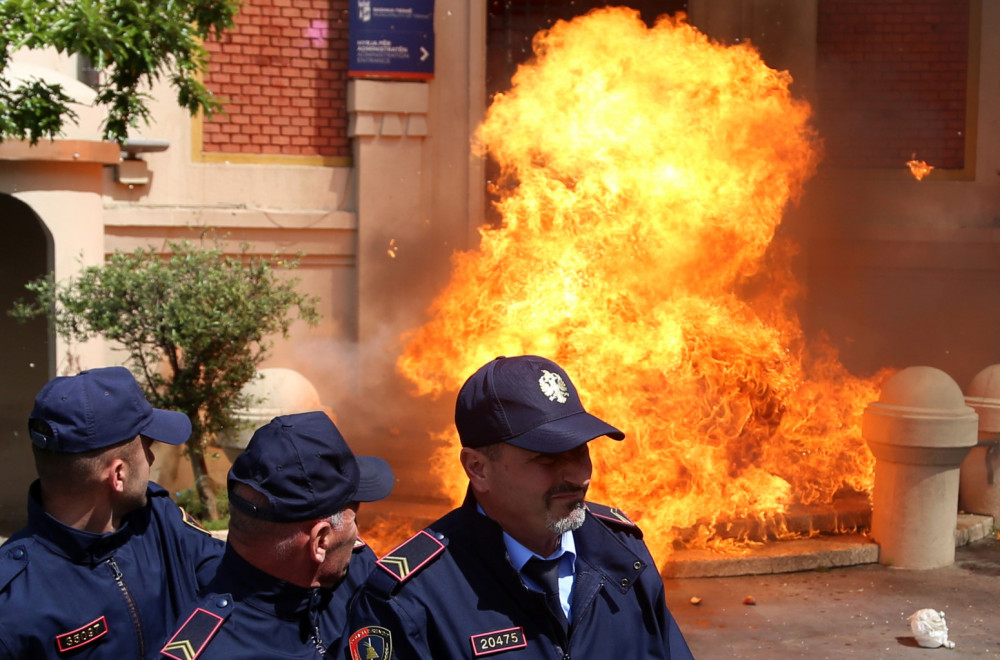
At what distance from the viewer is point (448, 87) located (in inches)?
467

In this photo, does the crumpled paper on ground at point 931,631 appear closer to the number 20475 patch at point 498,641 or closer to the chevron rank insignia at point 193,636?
the number 20475 patch at point 498,641

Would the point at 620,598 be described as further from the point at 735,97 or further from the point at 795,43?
the point at 795,43

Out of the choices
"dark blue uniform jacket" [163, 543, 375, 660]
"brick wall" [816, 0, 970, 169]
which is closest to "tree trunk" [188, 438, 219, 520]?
"dark blue uniform jacket" [163, 543, 375, 660]

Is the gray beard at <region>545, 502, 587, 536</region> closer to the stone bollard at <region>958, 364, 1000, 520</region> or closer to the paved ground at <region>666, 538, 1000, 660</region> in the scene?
the paved ground at <region>666, 538, 1000, 660</region>

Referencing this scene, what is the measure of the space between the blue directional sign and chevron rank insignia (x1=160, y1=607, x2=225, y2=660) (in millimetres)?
9584

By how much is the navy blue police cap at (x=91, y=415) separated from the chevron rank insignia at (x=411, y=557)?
3.87 ft

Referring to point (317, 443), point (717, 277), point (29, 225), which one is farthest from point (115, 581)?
point (29, 225)

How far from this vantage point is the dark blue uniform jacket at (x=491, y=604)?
247cm

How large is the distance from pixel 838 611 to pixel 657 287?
3.37 meters

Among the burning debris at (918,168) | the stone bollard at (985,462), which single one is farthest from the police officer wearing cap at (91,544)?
the burning debris at (918,168)

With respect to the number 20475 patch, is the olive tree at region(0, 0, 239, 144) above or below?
above

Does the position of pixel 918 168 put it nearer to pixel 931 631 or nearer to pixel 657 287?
pixel 657 287

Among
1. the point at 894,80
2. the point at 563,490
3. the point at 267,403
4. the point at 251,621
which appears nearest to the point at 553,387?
the point at 563,490

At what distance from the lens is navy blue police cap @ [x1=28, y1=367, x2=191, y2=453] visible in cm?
322
